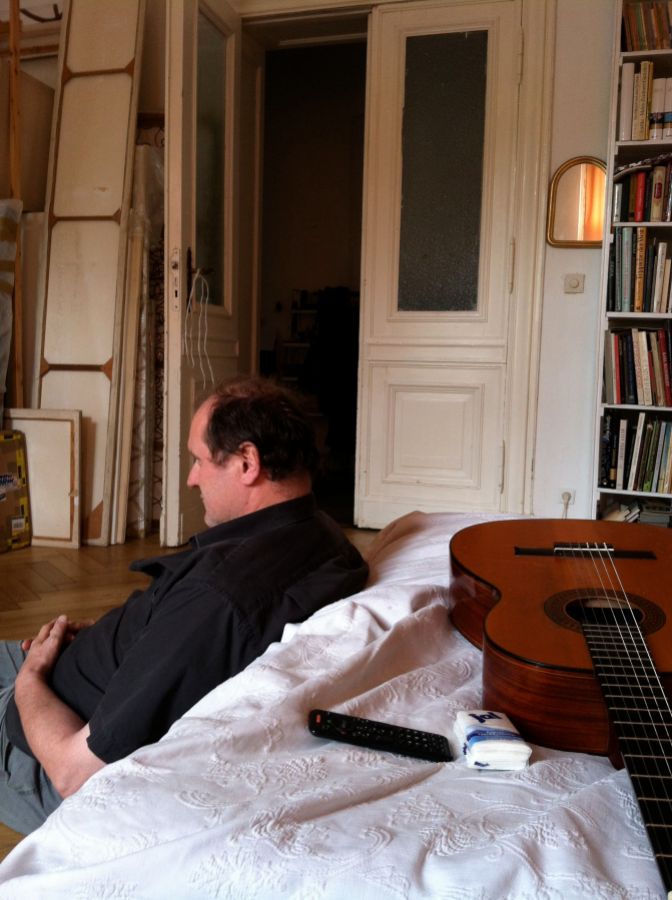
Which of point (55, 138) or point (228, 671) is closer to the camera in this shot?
point (228, 671)

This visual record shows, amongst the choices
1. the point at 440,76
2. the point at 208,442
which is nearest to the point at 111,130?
the point at 440,76

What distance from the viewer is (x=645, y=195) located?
3396 mm

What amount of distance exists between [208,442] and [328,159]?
5.75m

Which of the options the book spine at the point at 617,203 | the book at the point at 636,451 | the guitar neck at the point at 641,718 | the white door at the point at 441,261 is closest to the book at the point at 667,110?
the book spine at the point at 617,203

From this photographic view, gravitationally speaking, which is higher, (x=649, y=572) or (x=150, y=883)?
(x=649, y=572)

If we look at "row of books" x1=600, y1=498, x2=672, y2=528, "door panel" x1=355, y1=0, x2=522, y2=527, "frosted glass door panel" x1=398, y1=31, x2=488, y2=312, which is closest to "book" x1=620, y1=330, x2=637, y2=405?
"row of books" x1=600, y1=498, x2=672, y2=528

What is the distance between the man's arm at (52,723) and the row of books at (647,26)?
3268mm

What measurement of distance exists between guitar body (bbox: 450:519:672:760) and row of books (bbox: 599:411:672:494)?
80.1 inches

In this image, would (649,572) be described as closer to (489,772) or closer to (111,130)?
(489,772)

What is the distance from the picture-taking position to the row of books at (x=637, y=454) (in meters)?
3.40

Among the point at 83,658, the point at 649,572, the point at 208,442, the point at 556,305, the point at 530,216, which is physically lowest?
the point at 83,658

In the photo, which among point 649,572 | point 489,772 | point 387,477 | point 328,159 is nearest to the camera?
point 489,772

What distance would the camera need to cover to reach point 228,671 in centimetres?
101

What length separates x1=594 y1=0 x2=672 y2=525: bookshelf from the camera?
3352 millimetres
